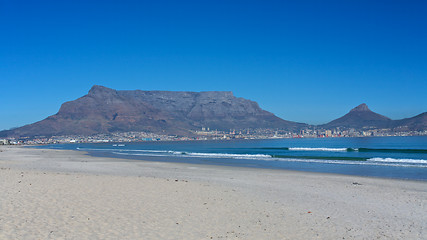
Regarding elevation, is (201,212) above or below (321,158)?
above

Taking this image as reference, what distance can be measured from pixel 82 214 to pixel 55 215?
2.47 ft

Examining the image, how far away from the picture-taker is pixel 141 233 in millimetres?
8570

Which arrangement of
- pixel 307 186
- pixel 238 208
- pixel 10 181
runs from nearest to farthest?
pixel 238 208 → pixel 10 181 → pixel 307 186

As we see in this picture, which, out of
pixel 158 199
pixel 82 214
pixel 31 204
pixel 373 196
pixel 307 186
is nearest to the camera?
pixel 82 214

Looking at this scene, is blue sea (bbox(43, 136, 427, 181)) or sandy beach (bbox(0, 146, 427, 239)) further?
blue sea (bbox(43, 136, 427, 181))

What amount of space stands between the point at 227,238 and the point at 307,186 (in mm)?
10922

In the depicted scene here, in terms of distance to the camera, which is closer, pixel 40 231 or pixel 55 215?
pixel 40 231

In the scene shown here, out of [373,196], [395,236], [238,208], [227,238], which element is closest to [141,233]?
[227,238]

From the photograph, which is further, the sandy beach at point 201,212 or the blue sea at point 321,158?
the blue sea at point 321,158

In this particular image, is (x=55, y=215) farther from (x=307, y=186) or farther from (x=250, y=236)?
(x=307, y=186)

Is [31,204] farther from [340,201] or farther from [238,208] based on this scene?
[340,201]

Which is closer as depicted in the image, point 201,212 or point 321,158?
point 201,212

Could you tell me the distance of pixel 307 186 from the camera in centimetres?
1820

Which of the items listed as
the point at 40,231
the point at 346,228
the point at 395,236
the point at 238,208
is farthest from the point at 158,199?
the point at 395,236
